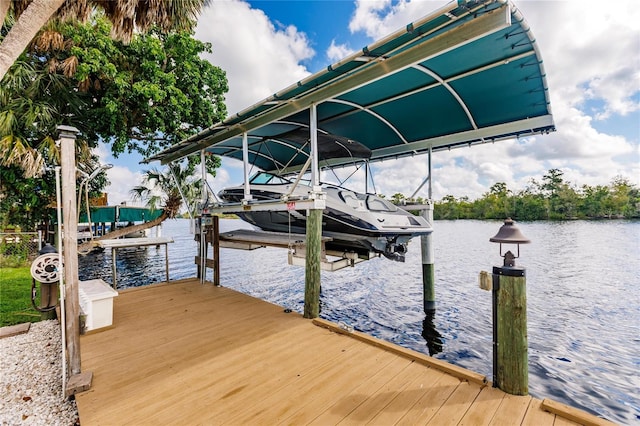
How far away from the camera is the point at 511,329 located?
8.18 feet

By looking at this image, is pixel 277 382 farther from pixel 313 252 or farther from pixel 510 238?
pixel 510 238

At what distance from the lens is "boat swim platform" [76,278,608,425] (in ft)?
7.25

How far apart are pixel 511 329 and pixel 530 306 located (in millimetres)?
8345

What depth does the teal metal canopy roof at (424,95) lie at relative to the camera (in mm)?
3182

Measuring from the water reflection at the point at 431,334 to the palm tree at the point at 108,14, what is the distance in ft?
29.1

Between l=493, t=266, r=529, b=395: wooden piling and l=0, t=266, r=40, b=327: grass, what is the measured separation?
8.10 metres

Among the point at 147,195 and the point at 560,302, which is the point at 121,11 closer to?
the point at 147,195

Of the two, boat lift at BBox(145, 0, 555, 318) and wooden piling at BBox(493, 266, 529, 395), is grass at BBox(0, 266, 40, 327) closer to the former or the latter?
boat lift at BBox(145, 0, 555, 318)

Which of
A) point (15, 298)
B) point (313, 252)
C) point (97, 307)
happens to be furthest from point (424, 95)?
point (15, 298)

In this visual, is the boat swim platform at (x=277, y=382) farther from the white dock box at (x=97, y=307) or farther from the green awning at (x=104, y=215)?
the green awning at (x=104, y=215)

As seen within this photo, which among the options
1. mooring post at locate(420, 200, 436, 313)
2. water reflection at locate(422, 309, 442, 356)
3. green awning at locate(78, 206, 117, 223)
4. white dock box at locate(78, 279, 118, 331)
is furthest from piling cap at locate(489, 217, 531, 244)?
green awning at locate(78, 206, 117, 223)

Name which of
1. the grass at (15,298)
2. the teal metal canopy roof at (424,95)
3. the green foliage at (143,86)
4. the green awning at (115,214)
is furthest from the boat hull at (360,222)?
the green awning at (115,214)

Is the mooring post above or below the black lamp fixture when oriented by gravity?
below

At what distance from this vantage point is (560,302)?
9180mm
